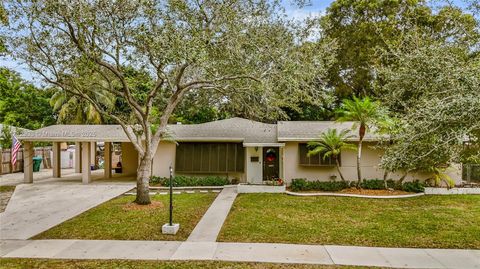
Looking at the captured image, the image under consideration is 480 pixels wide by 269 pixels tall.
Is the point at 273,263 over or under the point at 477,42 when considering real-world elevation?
under

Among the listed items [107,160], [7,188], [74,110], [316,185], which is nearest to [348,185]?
[316,185]

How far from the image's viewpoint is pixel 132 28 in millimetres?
10109

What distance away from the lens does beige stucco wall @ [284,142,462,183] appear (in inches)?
642

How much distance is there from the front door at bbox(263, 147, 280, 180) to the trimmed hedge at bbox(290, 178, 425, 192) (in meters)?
2.01

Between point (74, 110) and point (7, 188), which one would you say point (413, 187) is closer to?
point (7, 188)

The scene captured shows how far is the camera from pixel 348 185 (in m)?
15.5

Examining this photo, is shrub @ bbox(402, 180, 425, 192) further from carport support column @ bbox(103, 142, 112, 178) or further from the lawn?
carport support column @ bbox(103, 142, 112, 178)

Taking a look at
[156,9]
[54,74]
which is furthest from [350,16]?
[54,74]

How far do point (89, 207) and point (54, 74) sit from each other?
4644 mm

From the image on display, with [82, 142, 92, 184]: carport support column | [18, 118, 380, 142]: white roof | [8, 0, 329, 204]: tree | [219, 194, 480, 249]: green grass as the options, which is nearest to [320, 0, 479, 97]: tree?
[18, 118, 380, 142]: white roof

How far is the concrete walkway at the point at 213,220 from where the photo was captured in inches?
341

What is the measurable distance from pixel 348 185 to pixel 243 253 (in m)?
9.37

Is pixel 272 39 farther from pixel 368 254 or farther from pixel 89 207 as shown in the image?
pixel 89 207

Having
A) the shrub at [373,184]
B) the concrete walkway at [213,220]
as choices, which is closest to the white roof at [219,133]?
the shrub at [373,184]
